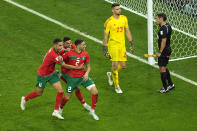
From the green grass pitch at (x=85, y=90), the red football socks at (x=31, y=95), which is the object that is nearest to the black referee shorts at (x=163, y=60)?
the green grass pitch at (x=85, y=90)

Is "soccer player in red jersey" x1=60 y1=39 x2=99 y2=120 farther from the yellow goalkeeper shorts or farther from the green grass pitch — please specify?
the yellow goalkeeper shorts

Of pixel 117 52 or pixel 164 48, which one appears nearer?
pixel 164 48

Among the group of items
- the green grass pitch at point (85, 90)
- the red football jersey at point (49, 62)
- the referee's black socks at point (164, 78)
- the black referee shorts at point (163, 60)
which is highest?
the red football jersey at point (49, 62)

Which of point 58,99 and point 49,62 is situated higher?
point 49,62

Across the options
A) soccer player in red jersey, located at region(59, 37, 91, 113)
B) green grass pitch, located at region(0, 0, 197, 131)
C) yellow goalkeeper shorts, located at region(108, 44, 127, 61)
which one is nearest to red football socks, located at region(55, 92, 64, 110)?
green grass pitch, located at region(0, 0, 197, 131)

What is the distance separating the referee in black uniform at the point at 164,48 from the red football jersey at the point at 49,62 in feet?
9.18

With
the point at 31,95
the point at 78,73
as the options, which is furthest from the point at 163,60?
the point at 31,95

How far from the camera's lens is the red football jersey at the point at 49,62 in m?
11.4

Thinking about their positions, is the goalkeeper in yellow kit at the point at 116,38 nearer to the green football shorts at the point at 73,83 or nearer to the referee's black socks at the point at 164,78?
the referee's black socks at the point at 164,78

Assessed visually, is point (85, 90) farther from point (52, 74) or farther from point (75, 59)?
point (75, 59)

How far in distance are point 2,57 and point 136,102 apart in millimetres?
4966

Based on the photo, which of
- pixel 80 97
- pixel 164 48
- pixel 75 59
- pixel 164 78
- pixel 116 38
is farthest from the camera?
pixel 116 38

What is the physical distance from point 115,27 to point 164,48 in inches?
51.7

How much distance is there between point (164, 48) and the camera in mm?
13078
